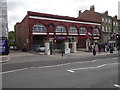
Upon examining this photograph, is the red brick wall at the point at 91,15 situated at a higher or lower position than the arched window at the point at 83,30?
higher

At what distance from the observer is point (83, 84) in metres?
6.19

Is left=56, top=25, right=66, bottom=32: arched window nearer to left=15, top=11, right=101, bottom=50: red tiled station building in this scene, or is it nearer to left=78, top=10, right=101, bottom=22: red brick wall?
left=15, top=11, right=101, bottom=50: red tiled station building

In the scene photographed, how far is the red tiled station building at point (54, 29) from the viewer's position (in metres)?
29.9

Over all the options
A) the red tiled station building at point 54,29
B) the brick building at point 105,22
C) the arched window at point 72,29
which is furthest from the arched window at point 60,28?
the brick building at point 105,22

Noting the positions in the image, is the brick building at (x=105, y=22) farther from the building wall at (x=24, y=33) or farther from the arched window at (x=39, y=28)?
the building wall at (x=24, y=33)

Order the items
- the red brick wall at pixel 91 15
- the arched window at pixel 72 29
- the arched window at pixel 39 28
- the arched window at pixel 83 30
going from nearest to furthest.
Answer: the arched window at pixel 39 28 < the arched window at pixel 72 29 < the arched window at pixel 83 30 < the red brick wall at pixel 91 15

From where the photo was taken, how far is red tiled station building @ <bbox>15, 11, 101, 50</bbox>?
98.0ft

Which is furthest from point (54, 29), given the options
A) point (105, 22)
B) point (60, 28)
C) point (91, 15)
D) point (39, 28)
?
point (105, 22)

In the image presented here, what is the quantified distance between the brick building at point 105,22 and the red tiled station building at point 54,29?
9.41 feet

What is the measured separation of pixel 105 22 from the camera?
144ft

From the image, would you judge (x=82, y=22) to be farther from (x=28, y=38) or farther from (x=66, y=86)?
(x=66, y=86)

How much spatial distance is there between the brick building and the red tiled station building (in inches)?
113

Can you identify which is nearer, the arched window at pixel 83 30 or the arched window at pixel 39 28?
the arched window at pixel 39 28

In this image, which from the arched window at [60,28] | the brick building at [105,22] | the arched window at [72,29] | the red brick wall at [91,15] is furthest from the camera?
the red brick wall at [91,15]
